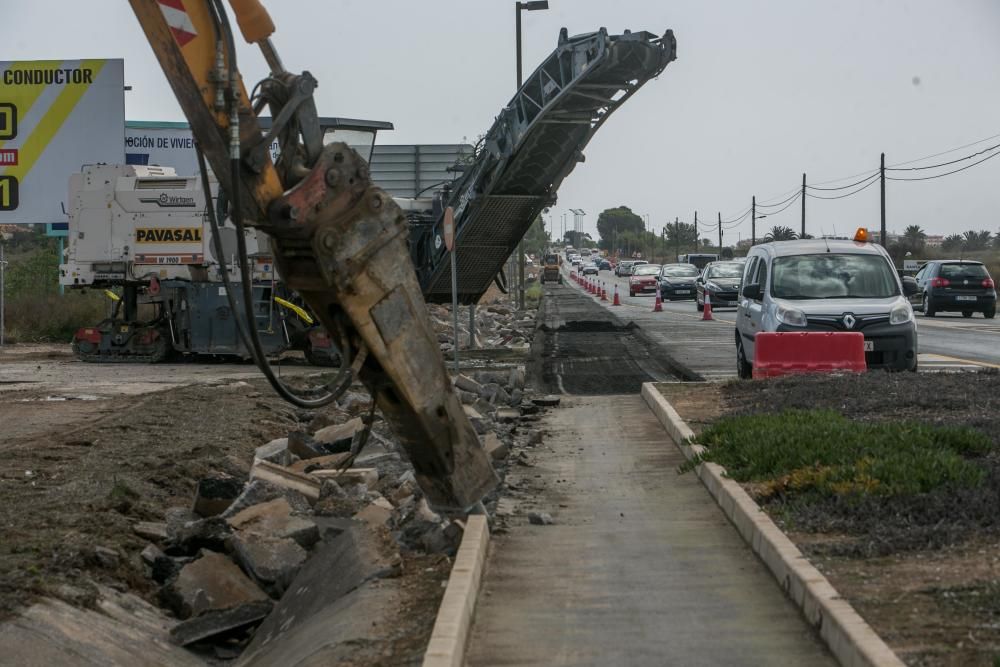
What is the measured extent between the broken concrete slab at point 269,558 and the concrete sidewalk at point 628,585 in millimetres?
1687

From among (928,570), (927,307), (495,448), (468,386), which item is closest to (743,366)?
(468,386)

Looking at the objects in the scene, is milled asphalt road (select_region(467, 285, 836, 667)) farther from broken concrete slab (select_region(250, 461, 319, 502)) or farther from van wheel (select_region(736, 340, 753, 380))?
van wheel (select_region(736, 340, 753, 380))

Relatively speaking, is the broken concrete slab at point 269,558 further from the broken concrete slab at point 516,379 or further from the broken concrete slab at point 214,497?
the broken concrete slab at point 516,379

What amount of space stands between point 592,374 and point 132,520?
10.7 meters

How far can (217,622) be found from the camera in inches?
341

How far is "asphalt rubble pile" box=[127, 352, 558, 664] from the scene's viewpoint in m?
8.45

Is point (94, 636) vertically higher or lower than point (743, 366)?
lower

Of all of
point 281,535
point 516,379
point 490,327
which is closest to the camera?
point 281,535

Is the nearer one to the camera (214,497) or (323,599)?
(323,599)

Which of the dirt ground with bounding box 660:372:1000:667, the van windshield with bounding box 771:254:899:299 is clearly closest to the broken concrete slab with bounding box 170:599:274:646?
the dirt ground with bounding box 660:372:1000:667

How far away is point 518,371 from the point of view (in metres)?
19.6

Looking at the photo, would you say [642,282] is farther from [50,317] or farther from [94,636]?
[94,636]

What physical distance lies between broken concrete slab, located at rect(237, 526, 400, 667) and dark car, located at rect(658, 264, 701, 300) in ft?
145

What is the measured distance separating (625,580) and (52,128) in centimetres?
2450
